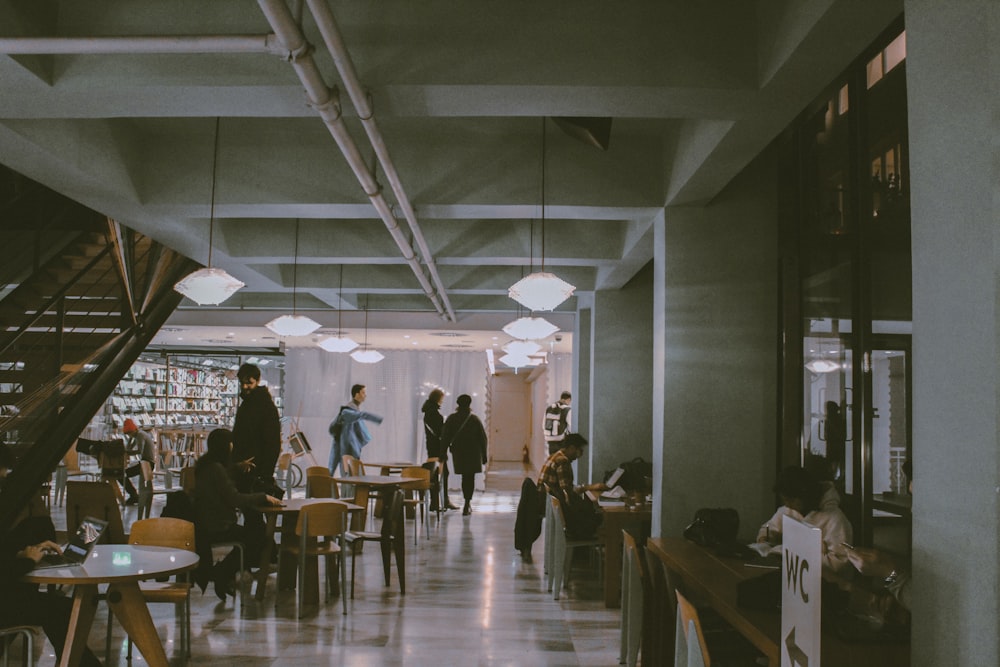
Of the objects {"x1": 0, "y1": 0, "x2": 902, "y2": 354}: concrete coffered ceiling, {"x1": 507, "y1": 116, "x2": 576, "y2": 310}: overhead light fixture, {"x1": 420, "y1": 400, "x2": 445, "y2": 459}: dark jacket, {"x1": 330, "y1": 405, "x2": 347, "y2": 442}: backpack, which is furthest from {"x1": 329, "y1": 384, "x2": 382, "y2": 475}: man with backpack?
{"x1": 507, "y1": 116, "x2": 576, "y2": 310}: overhead light fixture

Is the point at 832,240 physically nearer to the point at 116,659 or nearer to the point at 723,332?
the point at 723,332

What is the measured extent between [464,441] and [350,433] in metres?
1.92

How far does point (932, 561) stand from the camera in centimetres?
213

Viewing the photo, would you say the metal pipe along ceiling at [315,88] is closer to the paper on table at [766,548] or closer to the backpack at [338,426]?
the paper on table at [766,548]

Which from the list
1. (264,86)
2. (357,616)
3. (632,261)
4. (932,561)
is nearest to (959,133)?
(932,561)

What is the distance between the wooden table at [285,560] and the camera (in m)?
6.13

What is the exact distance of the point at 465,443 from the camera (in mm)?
11703

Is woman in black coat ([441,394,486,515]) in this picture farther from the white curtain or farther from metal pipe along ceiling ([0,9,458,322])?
metal pipe along ceiling ([0,9,458,322])

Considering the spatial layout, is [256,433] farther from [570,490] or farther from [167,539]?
[570,490]

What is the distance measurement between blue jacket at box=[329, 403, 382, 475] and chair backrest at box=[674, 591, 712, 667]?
948 centimetres

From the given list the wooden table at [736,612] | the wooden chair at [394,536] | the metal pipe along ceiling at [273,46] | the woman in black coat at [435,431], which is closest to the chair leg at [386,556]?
the wooden chair at [394,536]

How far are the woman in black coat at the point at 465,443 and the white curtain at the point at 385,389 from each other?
3.33m

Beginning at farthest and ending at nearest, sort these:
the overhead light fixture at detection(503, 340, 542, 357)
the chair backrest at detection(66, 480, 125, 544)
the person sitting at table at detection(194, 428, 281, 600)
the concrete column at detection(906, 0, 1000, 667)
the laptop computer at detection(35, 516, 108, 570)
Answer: the overhead light fixture at detection(503, 340, 542, 357) < the chair backrest at detection(66, 480, 125, 544) < the person sitting at table at detection(194, 428, 281, 600) < the laptop computer at detection(35, 516, 108, 570) < the concrete column at detection(906, 0, 1000, 667)

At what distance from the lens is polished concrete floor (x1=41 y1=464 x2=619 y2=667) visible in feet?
15.9
